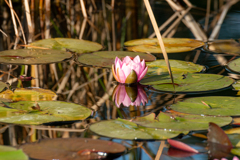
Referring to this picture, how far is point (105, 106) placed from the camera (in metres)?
1.71

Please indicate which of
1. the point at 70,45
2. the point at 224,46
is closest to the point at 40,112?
the point at 70,45

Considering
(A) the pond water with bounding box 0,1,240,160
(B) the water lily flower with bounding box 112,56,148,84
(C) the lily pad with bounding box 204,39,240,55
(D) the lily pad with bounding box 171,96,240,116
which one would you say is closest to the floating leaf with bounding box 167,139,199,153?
(A) the pond water with bounding box 0,1,240,160

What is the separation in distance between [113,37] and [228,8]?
2.37 m

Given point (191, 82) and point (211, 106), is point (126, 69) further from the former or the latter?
point (211, 106)

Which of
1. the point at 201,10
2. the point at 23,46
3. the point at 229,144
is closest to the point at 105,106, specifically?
the point at 229,144

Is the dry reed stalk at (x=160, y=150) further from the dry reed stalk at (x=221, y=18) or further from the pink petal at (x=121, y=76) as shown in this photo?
the dry reed stalk at (x=221, y=18)

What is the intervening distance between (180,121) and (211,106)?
0.87 ft

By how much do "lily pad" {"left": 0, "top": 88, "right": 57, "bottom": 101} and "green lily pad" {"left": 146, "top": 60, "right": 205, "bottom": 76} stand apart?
28.4 inches

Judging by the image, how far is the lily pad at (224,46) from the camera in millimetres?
2754

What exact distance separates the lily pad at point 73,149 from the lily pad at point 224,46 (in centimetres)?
186

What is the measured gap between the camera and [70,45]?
9.21 ft

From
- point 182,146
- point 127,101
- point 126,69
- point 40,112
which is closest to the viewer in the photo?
point 182,146

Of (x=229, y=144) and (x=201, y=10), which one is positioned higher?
(x=201, y=10)

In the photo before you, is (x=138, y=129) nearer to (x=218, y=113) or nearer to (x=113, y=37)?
(x=218, y=113)
